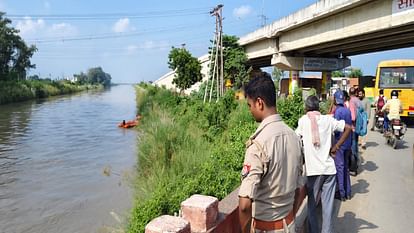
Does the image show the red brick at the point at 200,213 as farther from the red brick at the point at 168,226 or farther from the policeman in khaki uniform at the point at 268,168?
the policeman in khaki uniform at the point at 268,168

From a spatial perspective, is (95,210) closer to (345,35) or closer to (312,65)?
(345,35)

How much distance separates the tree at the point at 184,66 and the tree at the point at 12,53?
97.6ft

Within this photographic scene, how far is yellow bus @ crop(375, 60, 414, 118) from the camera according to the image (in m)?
14.1

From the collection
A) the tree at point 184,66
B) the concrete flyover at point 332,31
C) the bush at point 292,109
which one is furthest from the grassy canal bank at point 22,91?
the bush at point 292,109

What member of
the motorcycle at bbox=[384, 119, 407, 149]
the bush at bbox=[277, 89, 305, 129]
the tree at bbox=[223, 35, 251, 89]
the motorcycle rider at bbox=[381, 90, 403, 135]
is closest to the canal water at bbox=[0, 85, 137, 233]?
the bush at bbox=[277, 89, 305, 129]

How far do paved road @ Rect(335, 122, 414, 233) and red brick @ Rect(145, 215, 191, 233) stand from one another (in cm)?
269

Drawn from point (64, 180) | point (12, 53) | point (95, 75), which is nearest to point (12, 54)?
point (12, 53)

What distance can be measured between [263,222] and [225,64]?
29.9 m

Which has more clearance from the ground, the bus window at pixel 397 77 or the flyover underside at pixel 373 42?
the flyover underside at pixel 373 42

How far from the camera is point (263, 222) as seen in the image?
2.25 metres

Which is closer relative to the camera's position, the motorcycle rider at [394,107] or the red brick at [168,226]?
the red brick at [168,226]

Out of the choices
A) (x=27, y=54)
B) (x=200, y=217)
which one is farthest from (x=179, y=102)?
(x=27, y=54)

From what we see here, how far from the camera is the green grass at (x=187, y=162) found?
12.4 feet

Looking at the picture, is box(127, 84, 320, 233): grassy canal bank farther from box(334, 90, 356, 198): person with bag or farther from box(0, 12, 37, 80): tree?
box(0, 12, 37, 80): tree
